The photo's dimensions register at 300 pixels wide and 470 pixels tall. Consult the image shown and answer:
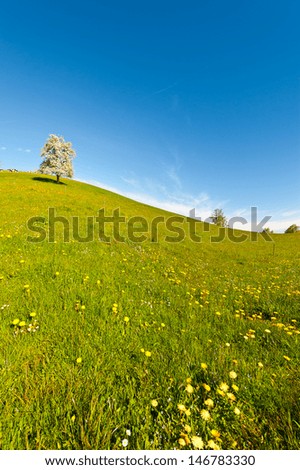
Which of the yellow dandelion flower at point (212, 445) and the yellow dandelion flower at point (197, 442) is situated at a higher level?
the yellow dandelion flower at point (197, 442)

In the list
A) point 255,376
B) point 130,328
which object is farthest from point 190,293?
point 255,376

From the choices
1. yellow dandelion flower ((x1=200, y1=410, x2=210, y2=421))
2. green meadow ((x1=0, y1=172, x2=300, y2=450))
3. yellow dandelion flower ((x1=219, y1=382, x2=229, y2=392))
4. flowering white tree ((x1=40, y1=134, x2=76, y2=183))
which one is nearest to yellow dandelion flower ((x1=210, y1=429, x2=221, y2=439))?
green meadow ((x1=0, y1=172, x2=300, y2=450))

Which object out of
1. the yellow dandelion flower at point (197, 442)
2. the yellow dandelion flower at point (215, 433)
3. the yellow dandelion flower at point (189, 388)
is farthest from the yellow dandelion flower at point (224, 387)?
the yellow dandelion flower at point (197, 442)

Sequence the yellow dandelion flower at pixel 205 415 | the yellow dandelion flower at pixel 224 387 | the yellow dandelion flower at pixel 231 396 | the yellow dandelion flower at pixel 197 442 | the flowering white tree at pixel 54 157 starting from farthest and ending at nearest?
the flowering white tree at pixel 54 157, the yellow dandelion flower at pixel 224 387, the yellow dandelion flower at pixel 231 396, the yellow dandelion flower at pixel 205 415, the yellow dandelion flower at pixel 197 442

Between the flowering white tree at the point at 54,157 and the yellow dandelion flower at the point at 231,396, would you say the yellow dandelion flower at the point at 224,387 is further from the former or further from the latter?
the flowering white tree at the point at 54,157

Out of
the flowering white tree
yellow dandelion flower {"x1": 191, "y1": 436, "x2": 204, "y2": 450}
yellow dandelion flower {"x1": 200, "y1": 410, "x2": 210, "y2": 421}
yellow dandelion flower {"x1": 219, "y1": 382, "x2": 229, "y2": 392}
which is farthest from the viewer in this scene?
the flowering white tree

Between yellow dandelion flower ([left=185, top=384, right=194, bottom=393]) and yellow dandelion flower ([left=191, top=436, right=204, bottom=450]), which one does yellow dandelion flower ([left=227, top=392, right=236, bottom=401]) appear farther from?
yellow dandelion flower ([left=191, top=436, right=204, bottom=450])

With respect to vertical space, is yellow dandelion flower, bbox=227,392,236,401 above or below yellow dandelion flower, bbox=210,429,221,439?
above

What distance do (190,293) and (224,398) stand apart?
4181 millimetres

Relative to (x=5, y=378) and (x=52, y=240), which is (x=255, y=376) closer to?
(x=5, y=378)

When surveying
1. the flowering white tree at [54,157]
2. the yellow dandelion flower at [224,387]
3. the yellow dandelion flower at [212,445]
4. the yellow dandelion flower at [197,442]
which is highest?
the flowering white tree at [54,157]

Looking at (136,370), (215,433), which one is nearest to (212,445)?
(215,433)

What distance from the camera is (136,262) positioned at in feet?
31.1
